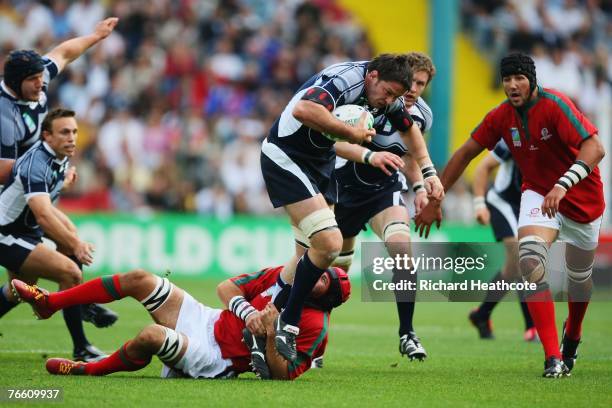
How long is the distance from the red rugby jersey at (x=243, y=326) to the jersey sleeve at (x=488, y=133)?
2230mm

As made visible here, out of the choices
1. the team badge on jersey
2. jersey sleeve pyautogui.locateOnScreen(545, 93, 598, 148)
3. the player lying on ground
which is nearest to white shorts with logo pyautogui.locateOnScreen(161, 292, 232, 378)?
the player lying on ground

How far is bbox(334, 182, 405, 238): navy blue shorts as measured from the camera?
978 centimetres

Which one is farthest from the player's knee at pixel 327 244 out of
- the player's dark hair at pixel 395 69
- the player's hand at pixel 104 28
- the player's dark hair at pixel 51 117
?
the player's hand at pixel 104 28

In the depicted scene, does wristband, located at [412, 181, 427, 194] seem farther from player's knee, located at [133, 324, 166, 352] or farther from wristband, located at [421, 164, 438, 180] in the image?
player's knee, located at [133, 324, 166, 352]

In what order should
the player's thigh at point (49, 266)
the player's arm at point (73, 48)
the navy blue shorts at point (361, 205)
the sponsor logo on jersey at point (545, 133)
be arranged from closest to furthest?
the sponsor logo on jersey at point (545, 133) < the player's thigh at point (49, 266) < the navy blue shorts at point (361, 205) < the player's arm at point (73, 48)

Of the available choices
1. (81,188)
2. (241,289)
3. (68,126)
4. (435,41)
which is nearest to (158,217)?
(81,188)

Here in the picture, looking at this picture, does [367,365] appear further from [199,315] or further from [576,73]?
[576,73]

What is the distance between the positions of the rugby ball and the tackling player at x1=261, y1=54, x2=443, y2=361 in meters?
0.05

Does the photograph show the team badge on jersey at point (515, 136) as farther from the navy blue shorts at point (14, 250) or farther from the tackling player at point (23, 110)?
the navy blue shorts at point (14, 250)

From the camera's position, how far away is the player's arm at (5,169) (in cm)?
905

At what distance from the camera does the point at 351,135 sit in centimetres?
754

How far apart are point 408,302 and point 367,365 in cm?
66

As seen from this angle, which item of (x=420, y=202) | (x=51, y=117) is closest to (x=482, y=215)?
(x=420, y=202)

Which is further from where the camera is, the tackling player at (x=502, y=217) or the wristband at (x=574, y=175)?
the tackling player at (x=502, y=217)
